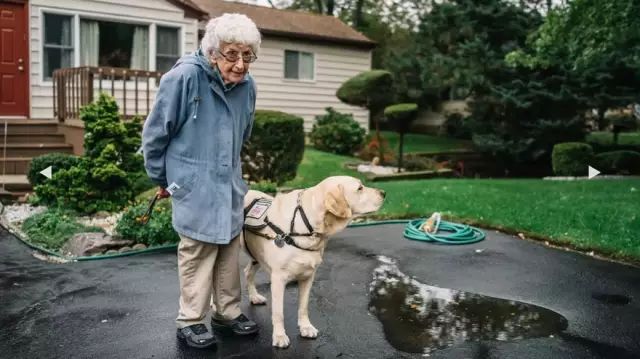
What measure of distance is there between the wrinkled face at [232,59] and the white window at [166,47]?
1202 centimetres

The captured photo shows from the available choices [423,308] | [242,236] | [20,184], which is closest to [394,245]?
[423,308]

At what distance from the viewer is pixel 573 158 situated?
1519 cm

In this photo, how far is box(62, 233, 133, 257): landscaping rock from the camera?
6395mm

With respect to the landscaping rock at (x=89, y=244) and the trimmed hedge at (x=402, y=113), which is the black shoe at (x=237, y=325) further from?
A: the trimmed hedge at (x=402, y=113)

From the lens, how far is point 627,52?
55.8 feet

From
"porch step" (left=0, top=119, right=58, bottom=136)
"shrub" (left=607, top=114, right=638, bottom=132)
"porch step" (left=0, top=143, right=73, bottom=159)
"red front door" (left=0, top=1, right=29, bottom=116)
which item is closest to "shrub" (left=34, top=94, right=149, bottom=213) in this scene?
"porch step" (left=0, top=143, right=73, bottom=159)

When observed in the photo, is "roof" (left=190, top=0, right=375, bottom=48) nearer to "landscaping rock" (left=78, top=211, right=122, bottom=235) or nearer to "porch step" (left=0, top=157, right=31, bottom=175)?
"porch step" (left=0, top=157, right=31, bottom=175)

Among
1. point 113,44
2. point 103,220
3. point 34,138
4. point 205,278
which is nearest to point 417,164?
point 113,44

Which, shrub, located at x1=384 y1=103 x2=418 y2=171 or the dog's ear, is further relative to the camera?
shrub, located at x1=384 y1=103 x2=418 y2=171

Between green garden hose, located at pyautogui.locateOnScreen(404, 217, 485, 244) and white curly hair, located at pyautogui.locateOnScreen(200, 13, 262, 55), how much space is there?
4272 millimetres

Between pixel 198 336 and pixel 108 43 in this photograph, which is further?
pixel 108 43

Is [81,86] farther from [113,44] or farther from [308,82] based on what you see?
[308,82]

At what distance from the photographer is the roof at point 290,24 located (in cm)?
1883

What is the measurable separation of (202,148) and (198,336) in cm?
114
